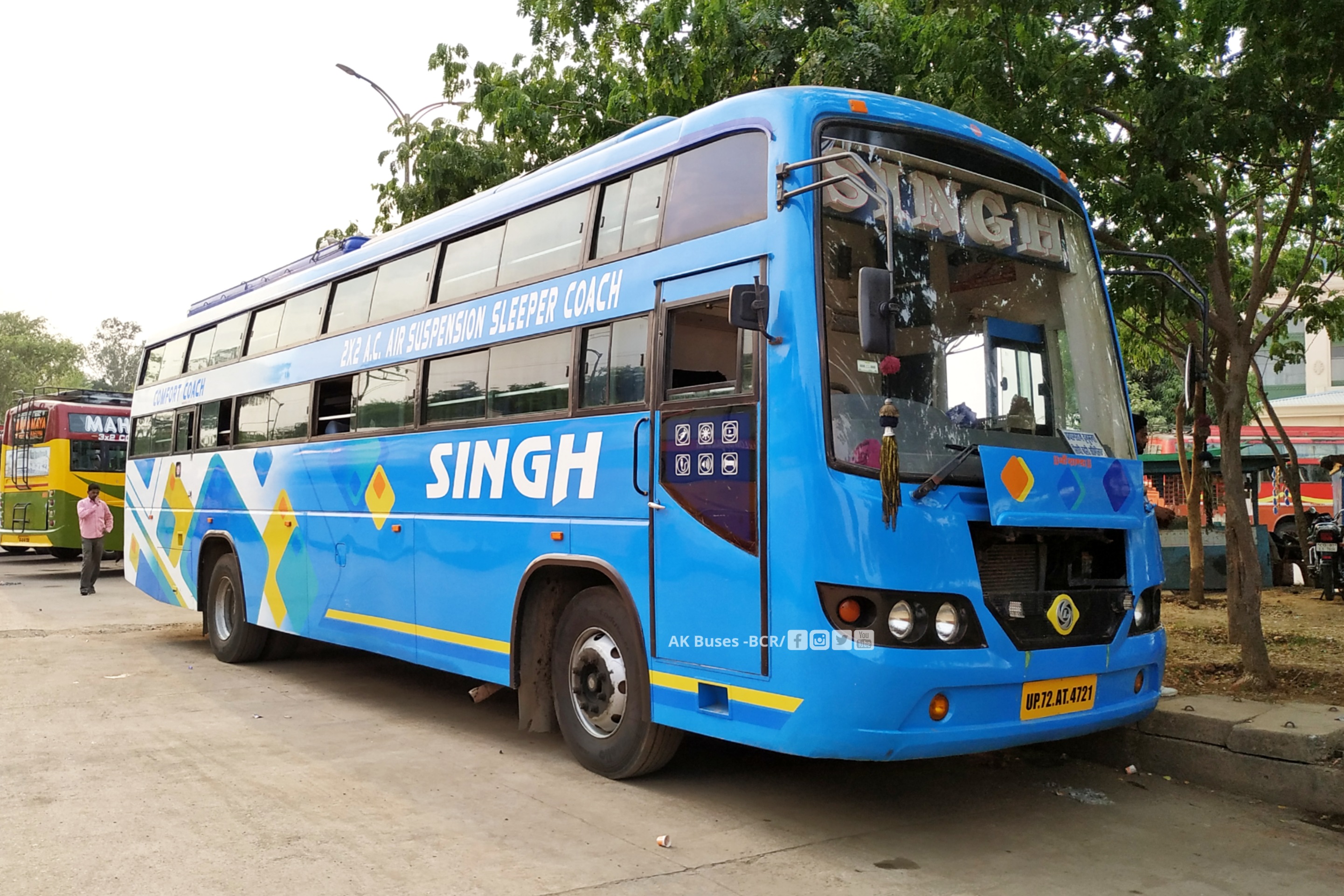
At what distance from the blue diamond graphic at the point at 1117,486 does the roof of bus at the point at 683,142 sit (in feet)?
5.21

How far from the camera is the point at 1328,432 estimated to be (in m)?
30.6

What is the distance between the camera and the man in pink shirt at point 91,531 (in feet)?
56.3

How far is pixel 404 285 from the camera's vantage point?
818 cm

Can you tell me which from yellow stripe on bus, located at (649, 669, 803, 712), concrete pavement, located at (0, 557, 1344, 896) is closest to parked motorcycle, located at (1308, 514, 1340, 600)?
concrete pavement, located at (0, 557, 1344, 896)

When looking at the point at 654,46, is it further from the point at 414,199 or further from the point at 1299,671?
the point at 1299,671

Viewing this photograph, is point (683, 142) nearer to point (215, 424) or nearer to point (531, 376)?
point (531, 376)

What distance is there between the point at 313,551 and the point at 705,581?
4815 mm

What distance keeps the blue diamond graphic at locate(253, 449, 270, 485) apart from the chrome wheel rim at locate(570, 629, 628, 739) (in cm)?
472

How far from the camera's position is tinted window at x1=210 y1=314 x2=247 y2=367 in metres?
10.7

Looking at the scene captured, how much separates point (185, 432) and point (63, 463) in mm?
12394

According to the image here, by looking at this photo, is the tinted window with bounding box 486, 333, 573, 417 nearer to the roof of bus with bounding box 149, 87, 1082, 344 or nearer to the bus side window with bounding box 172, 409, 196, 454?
the roof of bus with bounding box 149, 87, 1082, 344

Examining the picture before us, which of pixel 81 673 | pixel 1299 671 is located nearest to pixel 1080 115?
pixel 1299 671

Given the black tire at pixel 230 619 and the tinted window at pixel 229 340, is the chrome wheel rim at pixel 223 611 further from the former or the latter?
the tinted window at pixel 229 340

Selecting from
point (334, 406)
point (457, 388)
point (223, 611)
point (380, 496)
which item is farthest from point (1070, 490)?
point (223, 611)
